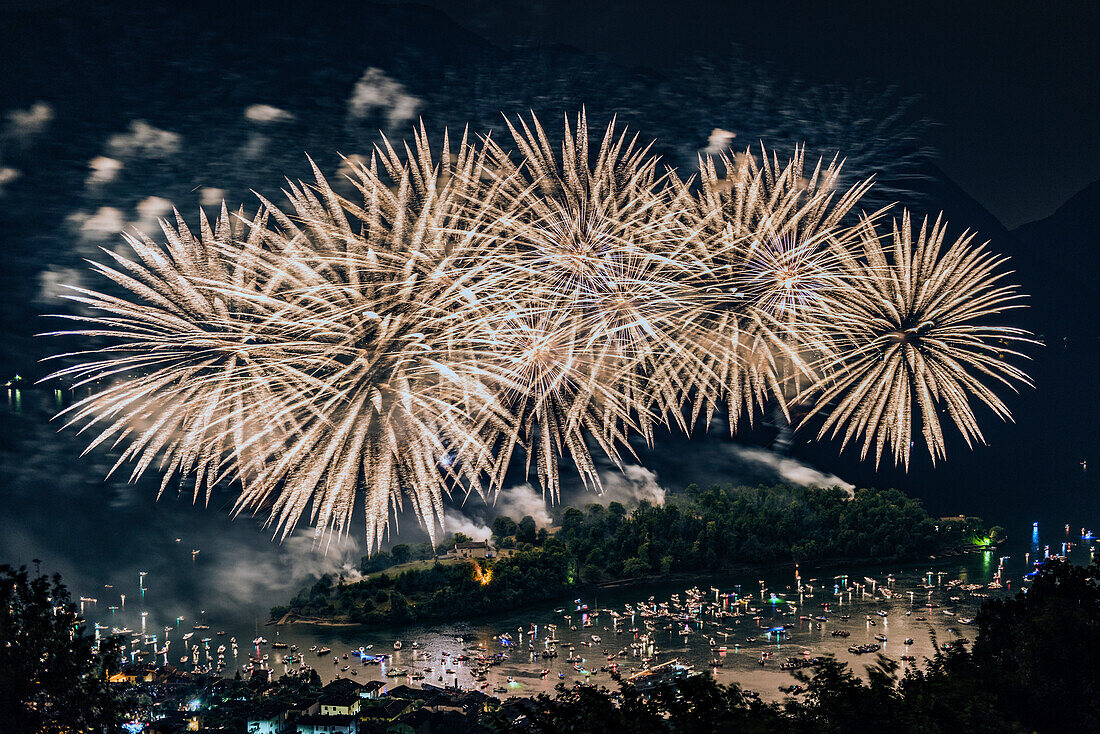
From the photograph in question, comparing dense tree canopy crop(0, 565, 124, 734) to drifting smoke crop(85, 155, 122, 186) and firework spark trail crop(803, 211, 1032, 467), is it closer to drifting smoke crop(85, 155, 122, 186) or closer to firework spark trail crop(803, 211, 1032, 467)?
firework spark trail crop(803, 211, 1032, 467)

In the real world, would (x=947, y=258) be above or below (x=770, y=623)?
above

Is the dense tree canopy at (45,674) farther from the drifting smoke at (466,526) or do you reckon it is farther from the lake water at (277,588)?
the drifting smoke at (466,526)

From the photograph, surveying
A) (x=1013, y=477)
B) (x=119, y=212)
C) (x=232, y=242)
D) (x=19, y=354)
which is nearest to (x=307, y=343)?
(x=232, y=242)

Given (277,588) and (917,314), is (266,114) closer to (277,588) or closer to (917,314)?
(277,588)

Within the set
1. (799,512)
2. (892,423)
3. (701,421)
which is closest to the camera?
(892,423)

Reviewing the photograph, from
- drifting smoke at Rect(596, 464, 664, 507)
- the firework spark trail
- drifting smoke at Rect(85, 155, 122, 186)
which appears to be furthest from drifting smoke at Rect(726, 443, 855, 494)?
drifting smoke at Rect(85, 155, 122, 186)

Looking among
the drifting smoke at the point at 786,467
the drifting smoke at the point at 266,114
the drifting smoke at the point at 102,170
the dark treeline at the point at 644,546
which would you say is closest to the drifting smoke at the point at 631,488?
the dark treeline at the point at 644,546

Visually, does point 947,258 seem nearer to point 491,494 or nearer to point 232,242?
point 232,242
